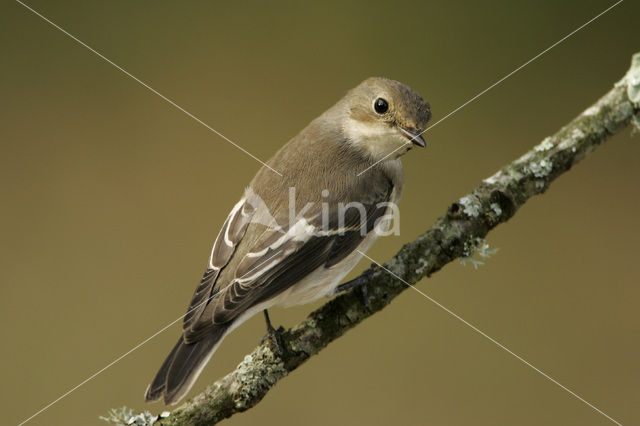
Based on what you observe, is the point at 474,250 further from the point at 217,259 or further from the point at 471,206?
the point at 217,259

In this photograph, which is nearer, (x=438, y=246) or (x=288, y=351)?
(x=288, y=351)

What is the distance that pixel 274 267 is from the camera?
1.68m

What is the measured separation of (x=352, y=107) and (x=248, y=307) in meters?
0.82

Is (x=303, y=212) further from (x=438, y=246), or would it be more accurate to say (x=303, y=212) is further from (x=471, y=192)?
(x=471, y=192)

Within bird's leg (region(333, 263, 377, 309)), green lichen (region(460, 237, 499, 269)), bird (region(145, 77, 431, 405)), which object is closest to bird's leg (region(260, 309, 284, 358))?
bird (region(145, 77, 431, 405))

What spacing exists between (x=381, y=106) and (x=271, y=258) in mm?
622

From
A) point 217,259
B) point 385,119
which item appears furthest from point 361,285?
point 385,119

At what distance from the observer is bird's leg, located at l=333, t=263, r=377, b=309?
172 cm

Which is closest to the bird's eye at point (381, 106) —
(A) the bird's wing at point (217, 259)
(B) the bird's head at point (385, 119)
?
(B) the bird's head at point (385, 119)

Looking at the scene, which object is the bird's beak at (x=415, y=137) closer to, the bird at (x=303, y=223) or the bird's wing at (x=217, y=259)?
the bird at (x=303, y=223)

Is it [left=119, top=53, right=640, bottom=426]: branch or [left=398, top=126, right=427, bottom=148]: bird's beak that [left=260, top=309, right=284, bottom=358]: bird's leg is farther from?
[left=398, top=126, right=427, bottom=148]: bird's beak

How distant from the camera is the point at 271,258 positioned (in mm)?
1683

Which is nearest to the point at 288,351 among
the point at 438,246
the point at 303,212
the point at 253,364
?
the point at 253,364

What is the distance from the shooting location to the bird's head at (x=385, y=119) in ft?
5.97
